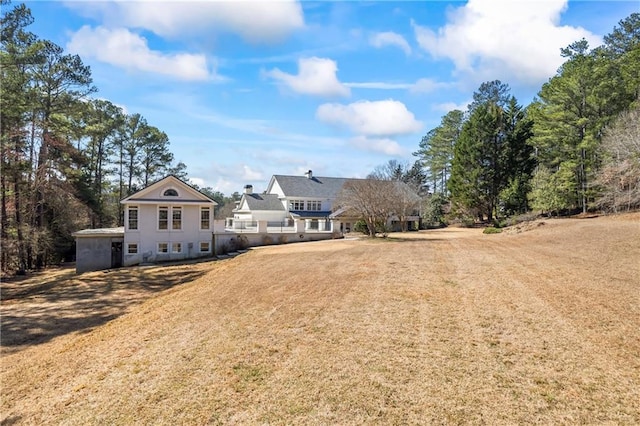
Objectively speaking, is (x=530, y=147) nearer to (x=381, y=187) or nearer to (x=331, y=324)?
(x=381, y=187)

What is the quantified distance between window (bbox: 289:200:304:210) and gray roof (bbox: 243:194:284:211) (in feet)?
3.84

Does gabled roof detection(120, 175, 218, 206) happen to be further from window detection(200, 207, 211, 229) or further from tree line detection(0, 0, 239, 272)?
tree line detection(0, 0, 239, 272)

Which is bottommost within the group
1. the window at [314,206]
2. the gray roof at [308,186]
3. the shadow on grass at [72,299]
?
the shadow on grass at [72,299]

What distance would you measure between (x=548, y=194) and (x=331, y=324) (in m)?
32.3

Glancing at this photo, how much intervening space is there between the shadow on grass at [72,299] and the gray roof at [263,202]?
21.3 m

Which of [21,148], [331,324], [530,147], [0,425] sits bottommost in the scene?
[0,425]

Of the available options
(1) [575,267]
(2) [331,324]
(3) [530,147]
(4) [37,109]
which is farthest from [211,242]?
(3) [530,147]

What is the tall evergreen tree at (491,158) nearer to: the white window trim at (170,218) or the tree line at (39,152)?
the white window trim at (170,218)

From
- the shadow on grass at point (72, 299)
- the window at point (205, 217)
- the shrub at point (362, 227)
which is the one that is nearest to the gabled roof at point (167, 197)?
the window at point (205, 217)

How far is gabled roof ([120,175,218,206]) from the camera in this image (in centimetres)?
2538

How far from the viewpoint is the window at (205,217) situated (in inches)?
1075

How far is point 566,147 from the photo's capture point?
34094 mm

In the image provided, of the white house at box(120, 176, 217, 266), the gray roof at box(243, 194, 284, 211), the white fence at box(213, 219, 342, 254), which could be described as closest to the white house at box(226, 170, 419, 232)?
the gray roof at box(243, 194, 284, 211)

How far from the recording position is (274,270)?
15.5m
